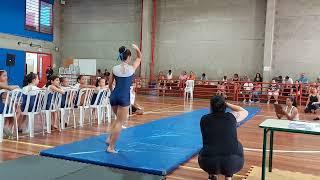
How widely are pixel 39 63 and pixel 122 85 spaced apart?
53.9ft

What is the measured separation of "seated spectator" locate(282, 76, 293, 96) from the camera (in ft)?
45.3

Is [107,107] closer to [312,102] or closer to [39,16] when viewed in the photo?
[312,102]

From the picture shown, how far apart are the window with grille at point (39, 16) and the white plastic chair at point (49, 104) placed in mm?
13966

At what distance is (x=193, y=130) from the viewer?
625cm

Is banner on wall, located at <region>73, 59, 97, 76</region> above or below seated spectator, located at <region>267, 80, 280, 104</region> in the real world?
above

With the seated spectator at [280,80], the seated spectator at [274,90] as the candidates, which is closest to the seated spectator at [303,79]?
the seated spectator at [280,80]

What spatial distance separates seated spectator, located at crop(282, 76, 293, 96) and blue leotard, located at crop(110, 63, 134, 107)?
10.8 metres

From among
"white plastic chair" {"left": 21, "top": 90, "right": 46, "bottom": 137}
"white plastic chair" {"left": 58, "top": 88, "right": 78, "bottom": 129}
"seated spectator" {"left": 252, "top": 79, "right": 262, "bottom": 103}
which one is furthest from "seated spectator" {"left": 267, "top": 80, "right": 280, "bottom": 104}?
"white plastic chair" {"left": 21, "top": 90, "right": 46, "bottom": 137}

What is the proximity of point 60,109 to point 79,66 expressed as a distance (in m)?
13.5

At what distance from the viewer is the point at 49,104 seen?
592cm

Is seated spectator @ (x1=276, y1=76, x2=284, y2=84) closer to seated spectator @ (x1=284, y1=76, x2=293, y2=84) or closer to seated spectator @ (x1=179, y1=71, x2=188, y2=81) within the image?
seated spectator @ (x1=284, y1=76, x2=293, y2=84)

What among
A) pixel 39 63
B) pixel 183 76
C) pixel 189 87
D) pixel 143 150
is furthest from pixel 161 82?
pixel 143 150

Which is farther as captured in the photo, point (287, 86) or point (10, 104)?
point (287, 86)

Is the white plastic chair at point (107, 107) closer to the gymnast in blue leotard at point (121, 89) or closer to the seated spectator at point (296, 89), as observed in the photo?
the gymnast in blue leotard at point (121, 89)
